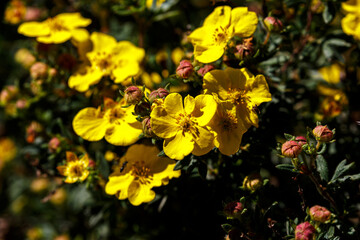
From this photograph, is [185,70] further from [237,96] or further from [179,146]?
[179,146]

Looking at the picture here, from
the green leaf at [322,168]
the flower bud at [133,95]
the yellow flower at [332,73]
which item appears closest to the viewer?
the flower bud at [133,95]

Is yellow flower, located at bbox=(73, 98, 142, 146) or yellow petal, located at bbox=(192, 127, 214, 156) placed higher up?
yellow petal, located at bbox=(192, 127, 214, 156)

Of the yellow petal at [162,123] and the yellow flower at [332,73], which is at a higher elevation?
the yellow petal at [162,123]

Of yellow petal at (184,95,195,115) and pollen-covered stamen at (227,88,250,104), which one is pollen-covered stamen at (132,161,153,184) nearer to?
yellow petal at (184,95,195,115)

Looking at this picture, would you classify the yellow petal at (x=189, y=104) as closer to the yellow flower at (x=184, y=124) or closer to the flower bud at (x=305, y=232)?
the yellow flower at (x=184, y=124)

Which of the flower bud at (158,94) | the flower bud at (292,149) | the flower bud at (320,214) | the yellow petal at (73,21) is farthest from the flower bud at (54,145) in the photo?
the flower bud at (320,214)

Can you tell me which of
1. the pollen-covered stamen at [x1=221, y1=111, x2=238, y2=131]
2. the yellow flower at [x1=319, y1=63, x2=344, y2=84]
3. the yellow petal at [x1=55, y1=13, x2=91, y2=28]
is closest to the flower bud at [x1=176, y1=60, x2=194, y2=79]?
the pollen-covered stamen at [x1=221, y1=111, x2=238, y2=131]

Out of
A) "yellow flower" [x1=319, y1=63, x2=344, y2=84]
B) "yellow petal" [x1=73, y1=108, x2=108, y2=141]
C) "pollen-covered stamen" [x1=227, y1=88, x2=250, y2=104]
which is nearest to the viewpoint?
"pollen-covered stamen" [x1=227, y1=88, x2=250, y2=104]
